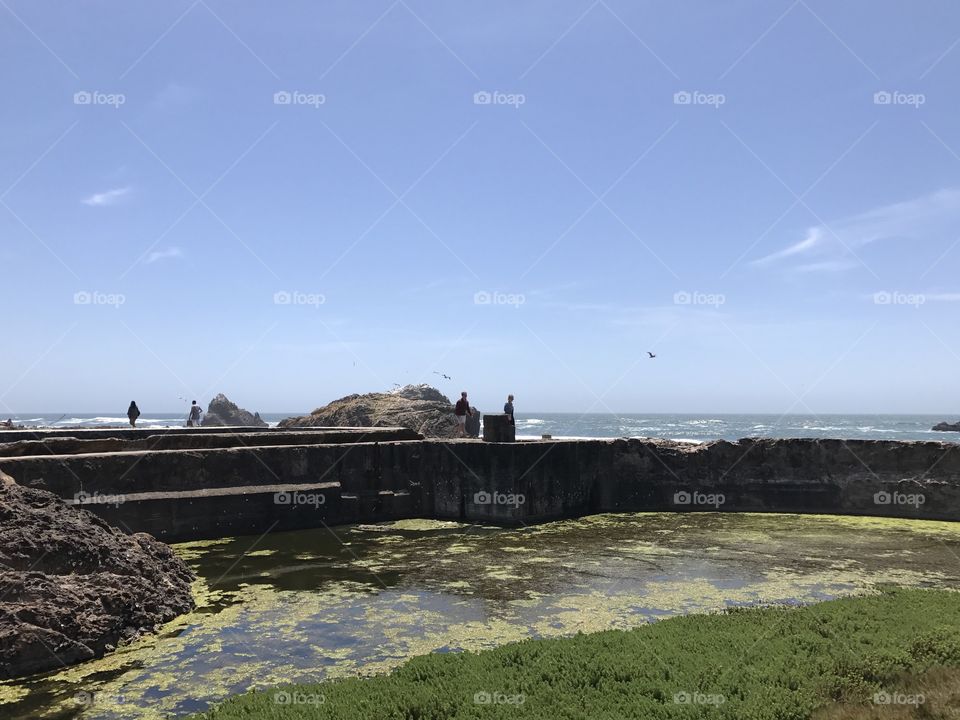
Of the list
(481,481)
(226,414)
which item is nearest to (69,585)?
(481,481)

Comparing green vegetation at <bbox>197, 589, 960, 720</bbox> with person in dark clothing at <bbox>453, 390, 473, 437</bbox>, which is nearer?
green vegetation at <bbox>197, 589, 960, 720</bbox>

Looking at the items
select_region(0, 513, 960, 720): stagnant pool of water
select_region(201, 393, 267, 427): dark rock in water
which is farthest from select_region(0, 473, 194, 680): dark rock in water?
select_region(201, 393, 267, 427): dark rock in water

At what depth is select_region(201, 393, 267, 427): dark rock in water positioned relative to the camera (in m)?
88.1

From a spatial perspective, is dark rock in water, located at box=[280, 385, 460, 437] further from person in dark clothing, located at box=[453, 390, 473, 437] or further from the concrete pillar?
the concrete pillar

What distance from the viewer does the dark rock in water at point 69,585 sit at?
22.4 ft

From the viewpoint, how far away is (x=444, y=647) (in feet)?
23.4


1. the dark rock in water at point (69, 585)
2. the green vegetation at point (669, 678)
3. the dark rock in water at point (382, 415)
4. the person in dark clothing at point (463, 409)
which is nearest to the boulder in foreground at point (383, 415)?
the dark rock in water at point (382, 415)

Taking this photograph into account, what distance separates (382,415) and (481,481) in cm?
2270

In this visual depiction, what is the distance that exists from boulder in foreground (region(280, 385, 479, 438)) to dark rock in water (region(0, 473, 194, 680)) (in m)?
25.1

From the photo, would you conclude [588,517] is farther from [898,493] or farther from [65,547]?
[65,547]

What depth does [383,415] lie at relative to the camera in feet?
122

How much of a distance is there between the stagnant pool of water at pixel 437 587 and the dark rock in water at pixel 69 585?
0.26 meters

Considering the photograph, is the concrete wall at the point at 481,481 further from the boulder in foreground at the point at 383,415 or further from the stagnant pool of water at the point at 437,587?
the boulder in foreground at the point at 383,415

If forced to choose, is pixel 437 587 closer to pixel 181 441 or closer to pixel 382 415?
pixel 181 441
